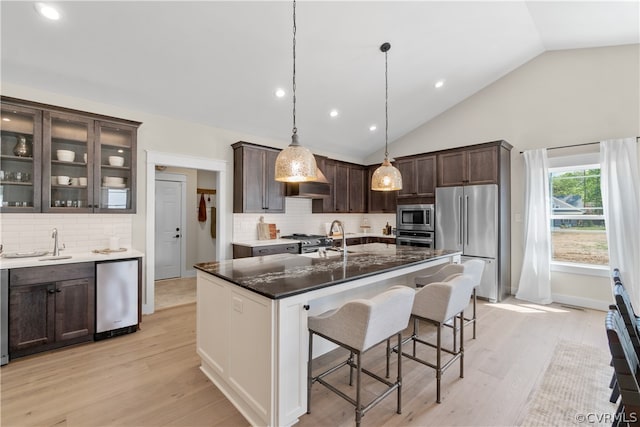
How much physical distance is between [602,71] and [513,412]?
4768 millimetres

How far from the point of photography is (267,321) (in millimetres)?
1709

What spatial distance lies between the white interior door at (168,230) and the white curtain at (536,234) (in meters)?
6.29

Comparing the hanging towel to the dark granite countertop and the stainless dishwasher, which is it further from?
the dark granite countertop

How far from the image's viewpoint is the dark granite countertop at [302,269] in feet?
5.96

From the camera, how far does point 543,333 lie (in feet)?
10.9

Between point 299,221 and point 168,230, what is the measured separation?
2687mm

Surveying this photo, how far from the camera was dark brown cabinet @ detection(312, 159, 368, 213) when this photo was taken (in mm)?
5787

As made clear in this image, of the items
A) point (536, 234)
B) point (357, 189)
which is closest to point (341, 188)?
point (357, 189)

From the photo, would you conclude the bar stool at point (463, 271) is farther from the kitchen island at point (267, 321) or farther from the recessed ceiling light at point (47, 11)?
the recessed ceiling light at point (47, 11)

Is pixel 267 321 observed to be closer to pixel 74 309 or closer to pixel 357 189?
pixel 74 309

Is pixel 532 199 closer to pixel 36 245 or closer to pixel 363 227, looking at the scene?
pixel 363 227

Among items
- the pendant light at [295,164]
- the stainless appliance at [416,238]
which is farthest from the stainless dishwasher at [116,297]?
the stainless appliance at [416,238]

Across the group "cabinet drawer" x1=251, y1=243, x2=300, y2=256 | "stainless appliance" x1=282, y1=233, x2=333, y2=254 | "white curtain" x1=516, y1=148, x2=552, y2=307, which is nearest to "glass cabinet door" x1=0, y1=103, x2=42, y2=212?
"cabinet drawer" x1=251, y1=243, x2=300, y2=256

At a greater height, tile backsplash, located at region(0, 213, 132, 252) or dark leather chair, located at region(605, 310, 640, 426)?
A: tile backsplash, located at region(0, 213, 132, 252)
